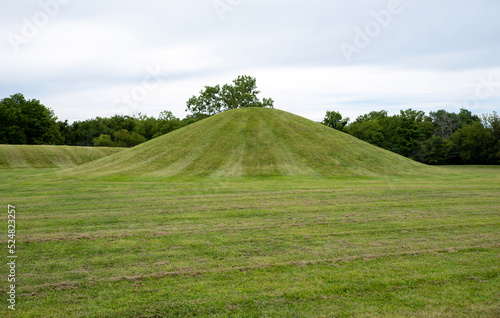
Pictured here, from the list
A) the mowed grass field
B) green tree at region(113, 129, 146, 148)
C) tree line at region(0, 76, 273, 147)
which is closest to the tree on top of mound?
tree line at region(0, 76, 273, 147)

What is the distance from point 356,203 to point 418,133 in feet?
240

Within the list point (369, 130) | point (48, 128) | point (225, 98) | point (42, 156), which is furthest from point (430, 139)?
point (48, 128)

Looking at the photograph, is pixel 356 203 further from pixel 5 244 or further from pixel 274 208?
pixel 5 244

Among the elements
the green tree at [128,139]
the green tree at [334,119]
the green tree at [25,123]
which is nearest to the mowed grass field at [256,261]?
the green tree at [334,119]

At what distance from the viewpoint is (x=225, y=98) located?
276 ft

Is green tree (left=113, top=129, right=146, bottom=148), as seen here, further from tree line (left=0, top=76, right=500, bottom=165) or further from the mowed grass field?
the mowed grass field

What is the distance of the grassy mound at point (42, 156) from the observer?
172 feet

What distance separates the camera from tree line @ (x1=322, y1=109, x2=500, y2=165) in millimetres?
73500

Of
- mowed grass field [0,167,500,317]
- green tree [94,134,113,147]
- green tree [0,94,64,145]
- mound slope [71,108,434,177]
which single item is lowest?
mowed grass field [0,167,500,317]

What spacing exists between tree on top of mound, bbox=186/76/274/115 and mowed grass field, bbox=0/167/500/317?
226ft

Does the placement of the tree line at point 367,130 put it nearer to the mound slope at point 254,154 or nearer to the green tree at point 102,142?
the green tree at point 102,142

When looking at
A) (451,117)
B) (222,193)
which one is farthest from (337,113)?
(222,193)

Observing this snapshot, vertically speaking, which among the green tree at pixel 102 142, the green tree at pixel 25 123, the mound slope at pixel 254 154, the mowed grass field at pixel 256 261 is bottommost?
the mowed grass field at pixel 256 261

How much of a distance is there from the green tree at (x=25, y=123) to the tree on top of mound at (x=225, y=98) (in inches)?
1442
